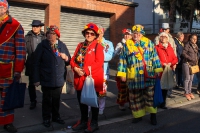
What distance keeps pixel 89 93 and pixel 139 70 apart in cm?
131

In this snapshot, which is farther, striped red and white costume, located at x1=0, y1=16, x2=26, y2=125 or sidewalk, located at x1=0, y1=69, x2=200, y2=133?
sidewalk, located at x1=0, y1=69, x2=200, y2=133

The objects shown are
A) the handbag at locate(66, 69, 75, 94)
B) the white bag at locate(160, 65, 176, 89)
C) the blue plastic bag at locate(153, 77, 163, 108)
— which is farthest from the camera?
the white bag at locate(160, 65, 176, 89)

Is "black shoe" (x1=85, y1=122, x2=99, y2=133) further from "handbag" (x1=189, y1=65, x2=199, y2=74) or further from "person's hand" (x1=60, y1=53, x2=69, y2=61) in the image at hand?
"handbag" (x1=189, y1=65, x2=199, y2=74)

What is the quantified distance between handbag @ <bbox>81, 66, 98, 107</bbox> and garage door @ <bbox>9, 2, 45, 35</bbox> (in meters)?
9.22

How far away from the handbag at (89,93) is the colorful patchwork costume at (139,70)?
99 centimetres

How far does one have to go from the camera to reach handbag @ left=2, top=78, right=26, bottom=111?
197 inches

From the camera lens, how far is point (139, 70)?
588 cm

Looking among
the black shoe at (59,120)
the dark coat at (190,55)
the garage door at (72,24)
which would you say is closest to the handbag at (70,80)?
the black shoe at (59,120)

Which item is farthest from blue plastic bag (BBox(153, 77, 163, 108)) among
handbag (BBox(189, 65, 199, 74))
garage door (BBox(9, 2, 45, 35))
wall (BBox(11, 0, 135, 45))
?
wall (BBox(11, 0, 135, 45))

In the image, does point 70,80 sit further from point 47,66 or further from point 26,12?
point 26,12

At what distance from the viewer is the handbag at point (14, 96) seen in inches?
197

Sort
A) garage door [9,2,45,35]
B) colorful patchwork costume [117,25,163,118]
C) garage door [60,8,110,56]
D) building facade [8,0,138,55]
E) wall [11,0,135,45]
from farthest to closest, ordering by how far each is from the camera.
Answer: garage door [60,8,110,56] < wall [11,0,135,45] < building facade [8,0,138,55] < garage door [9,2,45,35] < colorful patchwork costume [117,25,163,118]

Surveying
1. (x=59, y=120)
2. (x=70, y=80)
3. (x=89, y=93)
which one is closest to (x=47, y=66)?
(x=70, y=80)

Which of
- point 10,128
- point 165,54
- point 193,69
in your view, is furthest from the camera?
point 193,69
